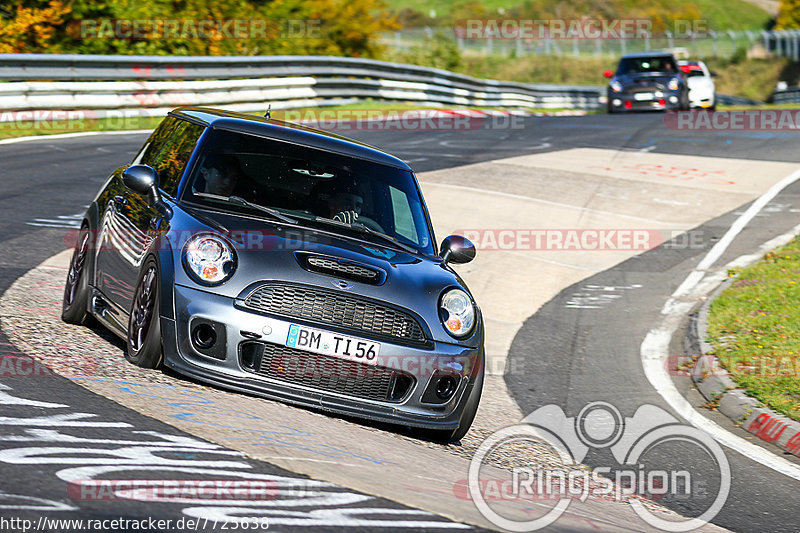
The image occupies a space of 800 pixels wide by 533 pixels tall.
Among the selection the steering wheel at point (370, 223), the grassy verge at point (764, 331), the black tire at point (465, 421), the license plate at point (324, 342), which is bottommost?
the grassy verge at point (764, 331)

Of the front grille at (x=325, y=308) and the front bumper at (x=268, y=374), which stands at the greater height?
the front grille at (x=325, y=308)

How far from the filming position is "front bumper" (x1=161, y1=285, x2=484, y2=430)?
220 inches

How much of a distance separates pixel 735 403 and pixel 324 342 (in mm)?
3787

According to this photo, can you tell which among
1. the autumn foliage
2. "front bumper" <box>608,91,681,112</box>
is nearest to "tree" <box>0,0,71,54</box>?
the autumn foliage

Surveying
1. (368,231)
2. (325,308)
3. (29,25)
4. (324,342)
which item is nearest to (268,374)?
(324,342)

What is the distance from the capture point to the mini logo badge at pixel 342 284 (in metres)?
5.71

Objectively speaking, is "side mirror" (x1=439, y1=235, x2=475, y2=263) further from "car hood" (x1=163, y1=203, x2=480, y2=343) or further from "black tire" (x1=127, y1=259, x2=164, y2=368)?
"black tire" (x1=127, y1=259, x2=164, y2=368)

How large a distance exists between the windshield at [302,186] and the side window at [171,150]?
16 centimetres

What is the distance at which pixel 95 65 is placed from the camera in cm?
1994

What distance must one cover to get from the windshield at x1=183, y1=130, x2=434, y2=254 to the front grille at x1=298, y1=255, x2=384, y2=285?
1.91ft

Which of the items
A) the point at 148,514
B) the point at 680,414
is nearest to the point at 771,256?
the point at 680,414

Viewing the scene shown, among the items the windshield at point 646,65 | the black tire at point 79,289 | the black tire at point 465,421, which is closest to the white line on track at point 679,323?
the black tire at point 465,421

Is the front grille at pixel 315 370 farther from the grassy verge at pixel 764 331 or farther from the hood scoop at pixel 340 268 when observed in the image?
the grassy verge at pixel 764 331

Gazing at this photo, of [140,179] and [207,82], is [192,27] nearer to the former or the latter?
[207,82]
